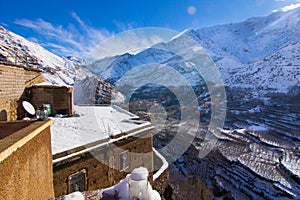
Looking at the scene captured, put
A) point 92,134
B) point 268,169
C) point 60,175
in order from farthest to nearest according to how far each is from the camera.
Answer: point 268,169 → point 92,134 → point 60,175

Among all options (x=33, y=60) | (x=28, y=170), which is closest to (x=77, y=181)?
(x=28, y=170)

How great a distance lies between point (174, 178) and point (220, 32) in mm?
161686

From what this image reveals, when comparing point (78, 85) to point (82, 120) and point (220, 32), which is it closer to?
point (82, 120)

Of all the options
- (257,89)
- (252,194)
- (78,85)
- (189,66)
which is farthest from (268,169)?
(189,66)

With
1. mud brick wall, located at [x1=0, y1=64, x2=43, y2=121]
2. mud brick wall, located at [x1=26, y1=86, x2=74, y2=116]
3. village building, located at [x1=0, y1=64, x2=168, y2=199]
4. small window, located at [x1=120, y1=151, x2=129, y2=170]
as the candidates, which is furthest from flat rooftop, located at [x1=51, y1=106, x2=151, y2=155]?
mud brick wall, located at [x1=0, y1=64, x2=43, y2=121]

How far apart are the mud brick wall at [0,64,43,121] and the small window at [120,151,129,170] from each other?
3.90 m

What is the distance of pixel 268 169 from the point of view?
16688 millimetres

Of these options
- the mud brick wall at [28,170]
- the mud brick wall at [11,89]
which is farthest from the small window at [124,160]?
the mud brick wall at [11,89]

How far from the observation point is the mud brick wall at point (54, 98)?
834cm

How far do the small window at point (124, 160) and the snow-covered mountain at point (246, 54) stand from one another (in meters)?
49.0

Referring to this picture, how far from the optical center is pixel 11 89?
6926 mm

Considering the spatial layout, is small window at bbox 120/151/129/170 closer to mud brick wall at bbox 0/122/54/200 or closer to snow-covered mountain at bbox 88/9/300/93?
mud brick wall at bbox 0/122/54/200

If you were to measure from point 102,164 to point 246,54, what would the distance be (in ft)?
418

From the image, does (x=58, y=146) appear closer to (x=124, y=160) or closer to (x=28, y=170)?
(x=124, y=160)
